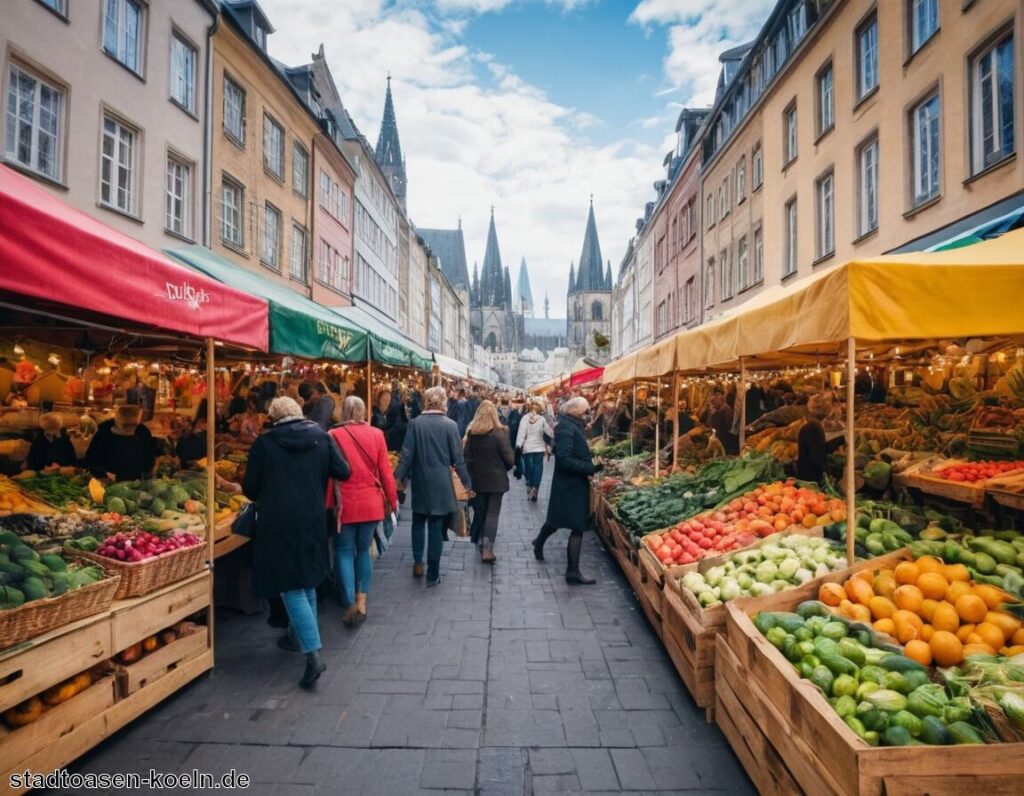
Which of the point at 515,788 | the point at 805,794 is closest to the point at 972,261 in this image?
the point at 805,794

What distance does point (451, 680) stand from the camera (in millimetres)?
4191

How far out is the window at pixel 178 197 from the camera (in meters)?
13.4

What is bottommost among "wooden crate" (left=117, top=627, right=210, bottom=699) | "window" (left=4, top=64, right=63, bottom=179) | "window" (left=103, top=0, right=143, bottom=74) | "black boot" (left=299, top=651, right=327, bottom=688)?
"black boot" (left=299, top=651, right=327, bottom=688)

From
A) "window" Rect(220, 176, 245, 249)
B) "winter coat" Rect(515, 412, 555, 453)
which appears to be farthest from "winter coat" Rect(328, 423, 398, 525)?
"window" Rect(220, 176, 245, 249)

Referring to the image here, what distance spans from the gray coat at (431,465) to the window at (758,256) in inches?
616

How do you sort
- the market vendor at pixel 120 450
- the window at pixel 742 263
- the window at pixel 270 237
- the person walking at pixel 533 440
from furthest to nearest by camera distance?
the window at pixel 742 263 → the window at pixel 270 237 → the person walking at pixel 533 440 → the market vendor at pixel 120 450

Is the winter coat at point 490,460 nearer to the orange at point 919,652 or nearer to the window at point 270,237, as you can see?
the orange at point 919,652

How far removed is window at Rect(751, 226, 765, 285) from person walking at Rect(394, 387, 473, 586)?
15559 millimetres

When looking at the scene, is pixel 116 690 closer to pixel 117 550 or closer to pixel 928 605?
pixel 117 550

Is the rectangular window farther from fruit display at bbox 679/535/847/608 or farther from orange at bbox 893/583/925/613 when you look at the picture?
orange at bbox 893/583/925/613

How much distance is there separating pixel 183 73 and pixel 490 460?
13001 mm

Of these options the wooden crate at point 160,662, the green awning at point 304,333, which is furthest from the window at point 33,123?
the wooden crate at point 160,662

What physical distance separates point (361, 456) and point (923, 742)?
4.17 m

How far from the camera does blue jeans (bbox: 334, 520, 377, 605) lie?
5094mm
